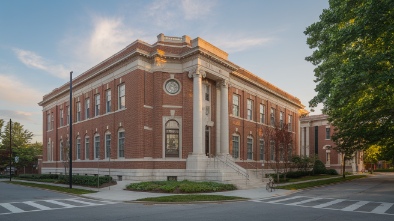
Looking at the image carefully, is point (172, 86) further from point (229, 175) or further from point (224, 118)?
point (229, 175)

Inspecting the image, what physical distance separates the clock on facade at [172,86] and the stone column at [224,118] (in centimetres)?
481

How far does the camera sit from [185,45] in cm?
2983

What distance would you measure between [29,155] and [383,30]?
59552 mm

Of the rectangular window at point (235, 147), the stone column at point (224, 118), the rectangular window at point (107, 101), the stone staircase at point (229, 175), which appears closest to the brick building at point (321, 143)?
the rectangular window at point (235, 147)

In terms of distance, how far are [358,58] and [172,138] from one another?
16.5m

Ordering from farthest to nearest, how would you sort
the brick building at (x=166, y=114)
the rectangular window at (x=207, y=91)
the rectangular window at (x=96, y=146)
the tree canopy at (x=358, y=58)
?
the rectangular window at (x=96, y=146), the rectangular window at (x=207, y=91), the brick building at (x=166, y=114), the tree canopy at (x=358, y=58)

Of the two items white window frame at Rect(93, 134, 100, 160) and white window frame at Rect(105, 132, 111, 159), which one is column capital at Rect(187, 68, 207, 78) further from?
white window frame at Rect(93, 134, 100, 160)

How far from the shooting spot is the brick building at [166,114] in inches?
1110

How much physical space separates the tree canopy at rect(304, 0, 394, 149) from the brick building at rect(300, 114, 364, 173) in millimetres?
37524

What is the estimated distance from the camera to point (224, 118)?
3195 centimetres

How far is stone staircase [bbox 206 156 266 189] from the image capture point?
2641 centimetres

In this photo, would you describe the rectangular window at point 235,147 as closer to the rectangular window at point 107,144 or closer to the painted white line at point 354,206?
the rectangular window at point 107,144

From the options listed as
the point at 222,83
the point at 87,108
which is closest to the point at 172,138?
the point at 222,83

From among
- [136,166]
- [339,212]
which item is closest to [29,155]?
[136,166]
